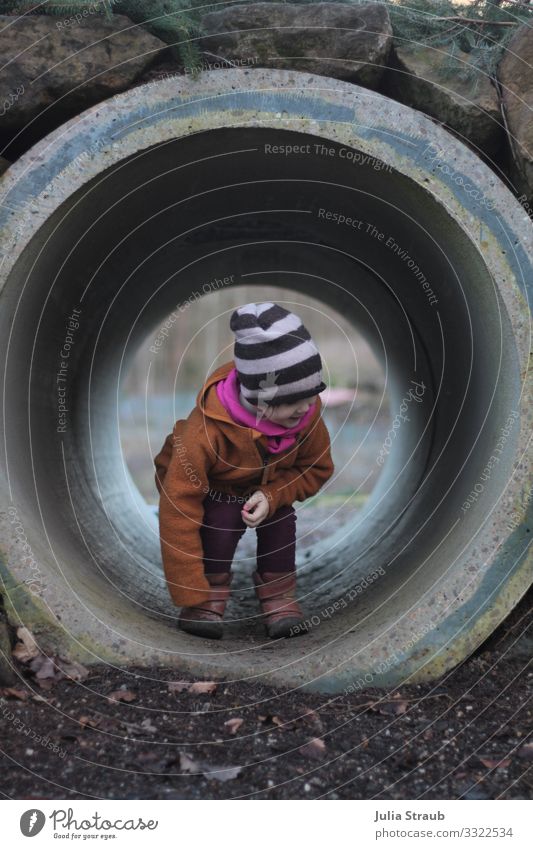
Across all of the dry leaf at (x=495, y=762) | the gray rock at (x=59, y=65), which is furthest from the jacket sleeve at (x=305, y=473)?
the gray rock at (x=59, y=65)

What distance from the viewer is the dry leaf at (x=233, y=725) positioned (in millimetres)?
2807

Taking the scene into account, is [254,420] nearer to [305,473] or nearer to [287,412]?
[287,412]

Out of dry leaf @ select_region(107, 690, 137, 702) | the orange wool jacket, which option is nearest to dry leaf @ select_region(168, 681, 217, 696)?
dry leaf @ select_region(107, 690, 137, 702)

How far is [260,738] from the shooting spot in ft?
9.11

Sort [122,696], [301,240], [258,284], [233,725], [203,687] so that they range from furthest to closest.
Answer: [258,284]
[301,240]
[203,687]
[122,696]
[233,725]

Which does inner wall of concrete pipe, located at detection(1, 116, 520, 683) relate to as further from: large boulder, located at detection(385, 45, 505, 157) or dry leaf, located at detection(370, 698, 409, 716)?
large boulder, located at detection(385, 45, 505, 157)

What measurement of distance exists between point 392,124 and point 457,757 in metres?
2.22

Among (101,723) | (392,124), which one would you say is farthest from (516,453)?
(101,723)

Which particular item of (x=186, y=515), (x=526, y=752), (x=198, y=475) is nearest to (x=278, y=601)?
(x=186, y=515)

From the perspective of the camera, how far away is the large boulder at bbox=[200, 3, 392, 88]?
3.46m

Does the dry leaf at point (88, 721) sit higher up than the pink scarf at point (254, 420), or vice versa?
the pink scarf at point (254, 420)

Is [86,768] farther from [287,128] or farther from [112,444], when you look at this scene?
[112,444]

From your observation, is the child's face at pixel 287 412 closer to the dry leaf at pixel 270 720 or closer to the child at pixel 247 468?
the child at pixel 247 468

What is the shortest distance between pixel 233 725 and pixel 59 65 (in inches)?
103
